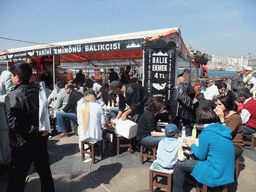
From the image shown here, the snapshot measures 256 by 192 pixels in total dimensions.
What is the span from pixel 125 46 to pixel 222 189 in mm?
4362

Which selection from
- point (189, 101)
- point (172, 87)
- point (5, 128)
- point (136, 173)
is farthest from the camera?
point (172, 87)

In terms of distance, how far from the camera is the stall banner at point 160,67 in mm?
5141

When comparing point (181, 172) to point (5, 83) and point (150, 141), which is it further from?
point (5, 83)

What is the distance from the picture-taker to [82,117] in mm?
3736

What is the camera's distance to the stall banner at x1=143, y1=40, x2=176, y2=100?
514 centimetres

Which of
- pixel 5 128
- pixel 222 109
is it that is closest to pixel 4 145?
pixel 5 128

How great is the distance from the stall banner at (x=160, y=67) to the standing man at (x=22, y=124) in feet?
11.8

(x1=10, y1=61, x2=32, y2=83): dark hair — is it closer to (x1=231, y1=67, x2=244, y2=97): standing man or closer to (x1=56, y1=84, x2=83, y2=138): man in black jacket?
(x1=56, y1=84, x2=83, y2=138): man in black jacket

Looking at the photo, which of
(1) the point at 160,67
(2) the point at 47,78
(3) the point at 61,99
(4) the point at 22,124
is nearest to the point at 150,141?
(4) the point at 22,124

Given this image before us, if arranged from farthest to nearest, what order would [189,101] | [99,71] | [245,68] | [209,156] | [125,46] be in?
1. [99,71]
2. [245,68]
3. [125,46]
4. [189,101]
5. [209,156]

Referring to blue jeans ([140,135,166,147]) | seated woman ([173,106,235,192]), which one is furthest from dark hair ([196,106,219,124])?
blue jeans ([140,135,166,147])

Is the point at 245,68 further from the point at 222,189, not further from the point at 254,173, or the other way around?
the point at 222,189

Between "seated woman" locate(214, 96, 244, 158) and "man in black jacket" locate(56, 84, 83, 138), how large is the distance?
3.68m

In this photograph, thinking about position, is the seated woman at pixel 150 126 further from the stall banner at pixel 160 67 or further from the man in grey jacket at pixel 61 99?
the man in grey jacket at pixel 61 99
